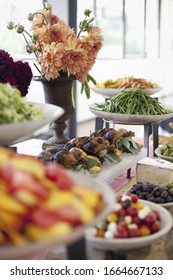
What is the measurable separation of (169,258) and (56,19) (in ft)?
3.10

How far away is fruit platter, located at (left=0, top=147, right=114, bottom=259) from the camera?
0.48m

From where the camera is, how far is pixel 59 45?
50.7 inches

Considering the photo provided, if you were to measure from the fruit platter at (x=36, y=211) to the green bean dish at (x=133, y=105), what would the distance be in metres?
1.12

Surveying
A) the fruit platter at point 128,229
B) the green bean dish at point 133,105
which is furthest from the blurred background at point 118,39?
the fruit platter at point 128,229

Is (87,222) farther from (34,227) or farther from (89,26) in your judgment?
(89,26)

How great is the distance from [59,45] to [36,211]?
89 cm

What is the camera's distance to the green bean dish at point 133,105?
1.66 meters

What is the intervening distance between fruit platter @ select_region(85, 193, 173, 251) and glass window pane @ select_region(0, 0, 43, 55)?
2999mm

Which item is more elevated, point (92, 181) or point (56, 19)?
point (56, 19)

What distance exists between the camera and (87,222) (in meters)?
0.51

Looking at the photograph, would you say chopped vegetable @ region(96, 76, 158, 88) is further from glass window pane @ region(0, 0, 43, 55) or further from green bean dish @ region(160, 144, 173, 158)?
glass window pane @ region(0, 0, 43, 55)

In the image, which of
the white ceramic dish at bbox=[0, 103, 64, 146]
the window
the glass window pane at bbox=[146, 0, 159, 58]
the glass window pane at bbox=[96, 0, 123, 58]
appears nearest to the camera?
the white ceramic dish at bbox=[0, 103, 64, 146]

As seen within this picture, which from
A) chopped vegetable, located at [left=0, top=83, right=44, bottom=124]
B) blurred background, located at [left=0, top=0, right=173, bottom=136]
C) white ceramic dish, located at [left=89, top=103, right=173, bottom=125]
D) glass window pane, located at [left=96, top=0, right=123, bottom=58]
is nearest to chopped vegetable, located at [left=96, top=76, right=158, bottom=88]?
white ceramic dish, located at [left=89, top=103, right=173, bottom=125]

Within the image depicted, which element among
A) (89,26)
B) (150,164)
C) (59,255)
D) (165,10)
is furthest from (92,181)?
(165,10)
